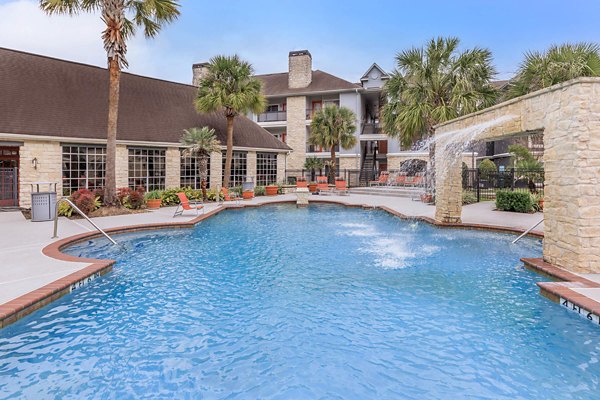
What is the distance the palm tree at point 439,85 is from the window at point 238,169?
10.8 metres

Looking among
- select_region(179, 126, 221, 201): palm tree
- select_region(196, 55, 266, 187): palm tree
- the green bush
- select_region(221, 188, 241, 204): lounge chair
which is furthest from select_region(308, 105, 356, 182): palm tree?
the green bush

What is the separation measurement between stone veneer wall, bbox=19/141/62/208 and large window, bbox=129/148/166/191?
3.45 meters

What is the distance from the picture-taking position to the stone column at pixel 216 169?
23453 mm

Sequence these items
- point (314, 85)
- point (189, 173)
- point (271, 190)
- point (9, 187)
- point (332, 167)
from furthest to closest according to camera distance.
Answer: point (314, 85) < point (332, 167) < point (271, 190) < point (189, 173) < point (9, 187)

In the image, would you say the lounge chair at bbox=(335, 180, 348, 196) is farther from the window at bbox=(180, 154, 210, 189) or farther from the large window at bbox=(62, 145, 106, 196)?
the large window at bbox=(62, 145, 106, 196)

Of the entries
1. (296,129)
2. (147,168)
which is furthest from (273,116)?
(147,168)

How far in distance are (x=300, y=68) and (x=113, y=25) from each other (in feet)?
75.0

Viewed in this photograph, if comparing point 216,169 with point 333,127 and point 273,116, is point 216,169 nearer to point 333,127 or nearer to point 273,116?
point 333,127

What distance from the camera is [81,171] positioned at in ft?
58.3

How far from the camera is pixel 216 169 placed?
77.8ft

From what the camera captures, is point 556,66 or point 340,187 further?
point 340,187

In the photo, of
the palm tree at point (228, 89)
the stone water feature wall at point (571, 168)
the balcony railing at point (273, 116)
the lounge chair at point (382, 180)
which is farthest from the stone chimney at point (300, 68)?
the stone water feature wall at point (571, 168)

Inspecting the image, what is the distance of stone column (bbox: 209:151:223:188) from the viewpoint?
23.5m

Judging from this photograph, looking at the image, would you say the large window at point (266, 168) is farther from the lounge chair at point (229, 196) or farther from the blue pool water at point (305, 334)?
the blue pool water at point (305, 334)
